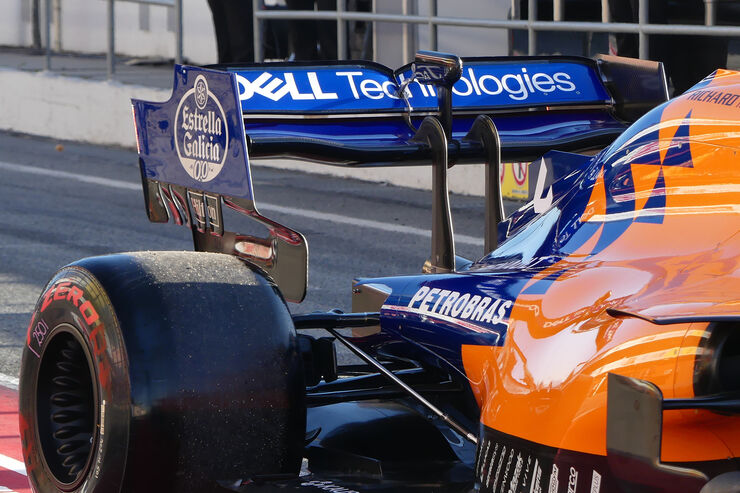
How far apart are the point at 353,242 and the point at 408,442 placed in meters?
5.72

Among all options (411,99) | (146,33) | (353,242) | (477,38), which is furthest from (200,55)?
(411,99)

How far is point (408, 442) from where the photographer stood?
3.60m

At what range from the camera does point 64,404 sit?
3.52 metres

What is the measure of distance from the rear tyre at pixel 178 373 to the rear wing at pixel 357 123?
241mm

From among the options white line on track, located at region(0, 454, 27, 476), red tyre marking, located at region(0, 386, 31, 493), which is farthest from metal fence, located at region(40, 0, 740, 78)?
white line on track, located at region(0, 454, 27, 476)

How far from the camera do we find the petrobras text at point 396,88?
4.20 metres

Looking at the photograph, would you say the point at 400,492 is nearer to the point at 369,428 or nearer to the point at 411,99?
the point at 369,428

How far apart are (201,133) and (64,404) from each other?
823 mm

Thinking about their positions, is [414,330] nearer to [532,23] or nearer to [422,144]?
[422,144]

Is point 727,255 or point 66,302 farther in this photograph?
point 66,302

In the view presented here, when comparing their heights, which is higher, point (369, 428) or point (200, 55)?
point (200, 55)

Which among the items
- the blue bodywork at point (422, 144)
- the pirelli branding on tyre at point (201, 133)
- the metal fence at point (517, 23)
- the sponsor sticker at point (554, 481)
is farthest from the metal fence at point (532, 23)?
the sponsor sticker at point (554, 481)

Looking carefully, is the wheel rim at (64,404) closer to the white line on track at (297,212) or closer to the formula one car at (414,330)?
the formula one car at (414,330)

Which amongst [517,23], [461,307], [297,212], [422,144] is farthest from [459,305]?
[517,23]
